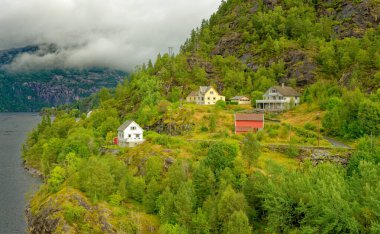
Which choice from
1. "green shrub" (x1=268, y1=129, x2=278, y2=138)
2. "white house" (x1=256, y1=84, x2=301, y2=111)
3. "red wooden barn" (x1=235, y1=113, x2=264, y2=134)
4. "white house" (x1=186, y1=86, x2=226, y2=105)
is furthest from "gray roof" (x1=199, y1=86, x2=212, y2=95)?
"green shrub" (x1=268, y1=129, x2=278, y2=138)

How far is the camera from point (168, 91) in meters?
134

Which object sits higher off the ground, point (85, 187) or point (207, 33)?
point (207, 33)

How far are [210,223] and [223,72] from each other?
9744 cm

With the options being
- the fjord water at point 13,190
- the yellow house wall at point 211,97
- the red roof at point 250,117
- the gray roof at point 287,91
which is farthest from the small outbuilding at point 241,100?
the fjord water at point 13,190

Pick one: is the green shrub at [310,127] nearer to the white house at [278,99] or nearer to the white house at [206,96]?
the white house at [278,99]

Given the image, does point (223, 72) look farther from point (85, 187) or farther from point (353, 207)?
point (353, 207)

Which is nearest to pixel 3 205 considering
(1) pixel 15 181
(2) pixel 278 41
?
(1) pixel 15 181

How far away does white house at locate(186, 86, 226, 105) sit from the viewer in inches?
4808

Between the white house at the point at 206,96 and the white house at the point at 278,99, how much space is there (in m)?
14.8

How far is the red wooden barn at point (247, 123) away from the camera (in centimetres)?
8762

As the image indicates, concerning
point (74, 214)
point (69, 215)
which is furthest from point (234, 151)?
point (69, 215)

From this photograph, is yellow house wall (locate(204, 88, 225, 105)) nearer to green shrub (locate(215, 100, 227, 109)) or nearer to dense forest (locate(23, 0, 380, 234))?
dense forest (locate(23, 0, 380, 234))

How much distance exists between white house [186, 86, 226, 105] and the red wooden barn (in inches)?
1381

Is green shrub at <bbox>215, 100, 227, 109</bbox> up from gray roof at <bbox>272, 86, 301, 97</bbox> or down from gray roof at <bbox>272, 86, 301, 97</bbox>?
down
